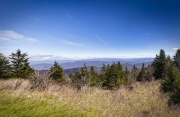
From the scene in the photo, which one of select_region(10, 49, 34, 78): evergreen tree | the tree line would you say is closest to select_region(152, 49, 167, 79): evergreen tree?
the tree line

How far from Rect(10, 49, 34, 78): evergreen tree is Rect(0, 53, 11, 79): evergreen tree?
1086mm

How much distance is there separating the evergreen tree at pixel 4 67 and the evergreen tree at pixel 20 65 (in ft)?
3.56

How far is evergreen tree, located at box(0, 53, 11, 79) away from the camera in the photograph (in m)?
23.2

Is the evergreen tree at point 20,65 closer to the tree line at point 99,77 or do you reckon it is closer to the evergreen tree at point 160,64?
the tree line at point 99,77

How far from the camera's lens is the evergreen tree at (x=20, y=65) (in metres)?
24.9

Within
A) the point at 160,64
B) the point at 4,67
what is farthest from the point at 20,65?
the point at 160,64

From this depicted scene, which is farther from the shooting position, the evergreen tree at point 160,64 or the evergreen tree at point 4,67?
the evergreen tree at point 160,64

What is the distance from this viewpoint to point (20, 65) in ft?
85.1

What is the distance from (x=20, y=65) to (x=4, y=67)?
2971 mm

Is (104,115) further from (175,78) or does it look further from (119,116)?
(175,78)

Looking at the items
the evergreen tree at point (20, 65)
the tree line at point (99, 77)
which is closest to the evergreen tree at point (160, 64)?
the tree line at point (99, 77)

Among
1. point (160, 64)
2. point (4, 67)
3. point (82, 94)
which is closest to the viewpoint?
point (82, 94)

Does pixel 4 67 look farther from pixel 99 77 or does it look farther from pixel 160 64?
pixel 160 64

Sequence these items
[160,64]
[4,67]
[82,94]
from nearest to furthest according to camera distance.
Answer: [82,94] → [4,67] → [160,64]
